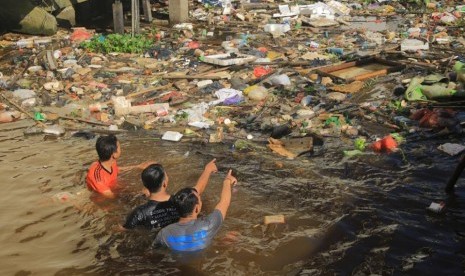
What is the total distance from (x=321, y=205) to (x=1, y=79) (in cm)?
807

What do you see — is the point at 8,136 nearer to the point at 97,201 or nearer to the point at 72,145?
the point at 72,145

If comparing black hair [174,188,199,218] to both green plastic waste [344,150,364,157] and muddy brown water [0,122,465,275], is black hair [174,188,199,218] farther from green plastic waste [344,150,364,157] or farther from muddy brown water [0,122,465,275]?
green plastic waste [344,150,364,157]

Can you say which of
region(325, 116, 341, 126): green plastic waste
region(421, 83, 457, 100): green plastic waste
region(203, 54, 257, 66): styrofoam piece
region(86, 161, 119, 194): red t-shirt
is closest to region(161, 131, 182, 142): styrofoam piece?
region(86, 161, 119, 194): red t-shirt

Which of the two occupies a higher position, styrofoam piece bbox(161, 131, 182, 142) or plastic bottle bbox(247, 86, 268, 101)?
plastic bottle bbox(247, 86, 268, 101)

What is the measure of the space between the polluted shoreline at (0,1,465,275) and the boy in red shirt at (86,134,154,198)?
0.99ft

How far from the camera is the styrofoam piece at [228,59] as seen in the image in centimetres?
1041

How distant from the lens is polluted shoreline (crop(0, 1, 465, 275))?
4.62m

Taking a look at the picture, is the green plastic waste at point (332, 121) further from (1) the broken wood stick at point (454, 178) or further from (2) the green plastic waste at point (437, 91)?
(1) the broken wood stick at point (454, 178)

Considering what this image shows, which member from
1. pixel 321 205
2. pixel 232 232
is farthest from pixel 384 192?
pixel 232 232

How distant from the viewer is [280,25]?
45.2 ft

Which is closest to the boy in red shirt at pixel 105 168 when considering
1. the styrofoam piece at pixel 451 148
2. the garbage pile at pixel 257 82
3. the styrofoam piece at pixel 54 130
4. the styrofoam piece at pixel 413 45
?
the garbage pile at pixel 257 82

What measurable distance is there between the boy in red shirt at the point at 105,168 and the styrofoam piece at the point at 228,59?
17.5 ft

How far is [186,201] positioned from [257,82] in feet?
18.6

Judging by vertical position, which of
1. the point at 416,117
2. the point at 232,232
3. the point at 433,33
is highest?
the point at 433,33
